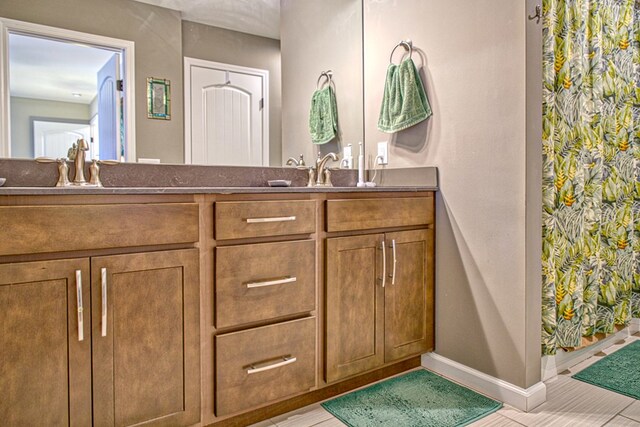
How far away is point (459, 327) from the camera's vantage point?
6.42 feet

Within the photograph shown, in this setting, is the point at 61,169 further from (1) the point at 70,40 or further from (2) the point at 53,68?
(1) the point at 70,40

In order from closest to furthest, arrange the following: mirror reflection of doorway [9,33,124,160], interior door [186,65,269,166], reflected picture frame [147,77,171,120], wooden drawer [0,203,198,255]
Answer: wooden drawer [0,203,198,255]
mirror reflection of doorway [9,33,124,160]
reflected picture frame [147,77,171,120]
interior door [186,65,269,166]

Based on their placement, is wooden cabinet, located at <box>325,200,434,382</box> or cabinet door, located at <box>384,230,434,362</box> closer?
wooden cabinet, located at <box>325,200,434,382</box>

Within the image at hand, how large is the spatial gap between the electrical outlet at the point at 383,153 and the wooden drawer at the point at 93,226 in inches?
49.0

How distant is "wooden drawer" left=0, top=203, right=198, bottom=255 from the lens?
1.11m

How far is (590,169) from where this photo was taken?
6.81ft

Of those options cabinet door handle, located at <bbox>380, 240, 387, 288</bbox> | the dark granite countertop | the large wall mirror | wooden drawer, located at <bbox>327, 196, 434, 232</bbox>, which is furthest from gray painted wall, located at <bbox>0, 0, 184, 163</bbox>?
cabinet door handle, located at <bbox>380, 240, 387, 288</bbox>

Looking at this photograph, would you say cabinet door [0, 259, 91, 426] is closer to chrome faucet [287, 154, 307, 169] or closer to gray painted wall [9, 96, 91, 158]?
gray painted wall [9, 96, 91, 158]

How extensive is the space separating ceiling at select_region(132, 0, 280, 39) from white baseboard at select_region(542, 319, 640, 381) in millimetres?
2096

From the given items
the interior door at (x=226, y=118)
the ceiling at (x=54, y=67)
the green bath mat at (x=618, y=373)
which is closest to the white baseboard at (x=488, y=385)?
the green bath mat at (x=618, y=373)

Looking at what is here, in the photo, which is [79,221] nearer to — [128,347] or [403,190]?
[128,347]

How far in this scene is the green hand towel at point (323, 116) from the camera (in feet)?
7.50

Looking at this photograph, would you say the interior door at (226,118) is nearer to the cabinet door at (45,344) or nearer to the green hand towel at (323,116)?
the green hand towel at (323,116)

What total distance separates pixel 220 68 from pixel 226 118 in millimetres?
238
